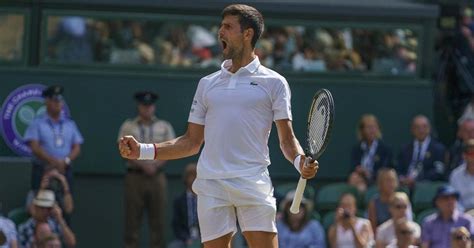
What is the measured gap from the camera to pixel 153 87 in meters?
14.9

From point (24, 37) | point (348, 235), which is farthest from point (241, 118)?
point (24, 37)

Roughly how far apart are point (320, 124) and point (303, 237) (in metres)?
5.72

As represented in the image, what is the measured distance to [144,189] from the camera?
1374 centimetres

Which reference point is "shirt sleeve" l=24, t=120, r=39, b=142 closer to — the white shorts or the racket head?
the white shorts

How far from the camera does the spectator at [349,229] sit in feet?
41.2

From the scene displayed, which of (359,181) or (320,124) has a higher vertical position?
(320,124)

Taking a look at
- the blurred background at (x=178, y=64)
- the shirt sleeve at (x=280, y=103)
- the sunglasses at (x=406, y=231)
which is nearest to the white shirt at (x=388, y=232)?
the sunglasses at (x=406, y=231)

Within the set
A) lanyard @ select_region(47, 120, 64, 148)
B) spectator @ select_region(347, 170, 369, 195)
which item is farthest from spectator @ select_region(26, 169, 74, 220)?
spectator @ select_region(347, 170, 369, 195)

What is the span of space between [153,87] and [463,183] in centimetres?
376

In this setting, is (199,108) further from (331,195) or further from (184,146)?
(331,195)

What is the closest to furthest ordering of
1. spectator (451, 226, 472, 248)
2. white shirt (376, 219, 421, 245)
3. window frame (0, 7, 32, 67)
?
1. spectator (451, 226, 472, 248)
2. white shirt (376, 219, 421, 245)
3. window frame (0, 7, 32, 67)

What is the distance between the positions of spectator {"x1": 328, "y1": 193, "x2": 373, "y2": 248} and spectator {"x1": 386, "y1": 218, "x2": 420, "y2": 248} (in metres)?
0.51

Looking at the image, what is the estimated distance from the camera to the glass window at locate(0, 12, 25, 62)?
14.7 meters

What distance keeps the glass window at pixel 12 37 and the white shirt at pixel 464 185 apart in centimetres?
504
